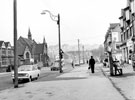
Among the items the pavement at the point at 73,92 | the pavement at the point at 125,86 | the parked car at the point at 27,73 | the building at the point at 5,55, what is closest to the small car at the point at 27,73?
the parked car at the point at 27,73

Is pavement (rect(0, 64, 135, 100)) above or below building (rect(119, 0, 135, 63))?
below

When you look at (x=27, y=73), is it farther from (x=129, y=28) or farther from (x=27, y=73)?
(x=129, y=28)

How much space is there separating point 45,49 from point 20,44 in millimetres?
20719

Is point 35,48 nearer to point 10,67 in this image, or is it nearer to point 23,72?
point 10,67

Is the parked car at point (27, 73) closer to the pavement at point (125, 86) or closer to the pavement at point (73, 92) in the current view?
the pavement at point (73, 92)

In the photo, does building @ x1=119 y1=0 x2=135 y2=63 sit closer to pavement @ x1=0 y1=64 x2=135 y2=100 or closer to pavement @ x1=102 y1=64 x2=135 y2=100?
pavement @ x1=102 y1=64 x2=135 y2=100

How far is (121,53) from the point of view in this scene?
47.7 meters

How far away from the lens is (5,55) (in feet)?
214

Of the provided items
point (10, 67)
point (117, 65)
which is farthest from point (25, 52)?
point (117, 65)

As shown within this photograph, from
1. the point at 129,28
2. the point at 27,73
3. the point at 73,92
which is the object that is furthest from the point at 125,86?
the point at 129,28

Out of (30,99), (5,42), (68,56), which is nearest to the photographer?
(30,99)

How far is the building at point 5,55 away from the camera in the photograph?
62.3 meters

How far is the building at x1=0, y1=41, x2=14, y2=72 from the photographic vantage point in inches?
2452

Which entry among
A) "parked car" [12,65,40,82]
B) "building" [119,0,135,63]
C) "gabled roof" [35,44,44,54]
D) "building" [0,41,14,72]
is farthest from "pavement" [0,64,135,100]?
"gabled roof" [35,44,44,54]
